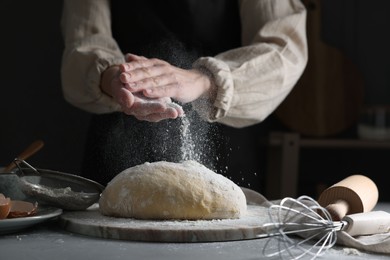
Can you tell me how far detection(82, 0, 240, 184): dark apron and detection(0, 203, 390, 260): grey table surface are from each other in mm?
506

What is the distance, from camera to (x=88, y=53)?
1.37 meters

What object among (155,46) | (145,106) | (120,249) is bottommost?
(120,249)

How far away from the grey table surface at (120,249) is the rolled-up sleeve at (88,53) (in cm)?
52

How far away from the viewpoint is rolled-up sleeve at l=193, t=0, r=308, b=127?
1257mm

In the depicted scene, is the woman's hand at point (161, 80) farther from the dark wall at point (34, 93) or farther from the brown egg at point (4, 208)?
the dark wall at point (34, 93)

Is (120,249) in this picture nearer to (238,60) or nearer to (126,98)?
(126,98)

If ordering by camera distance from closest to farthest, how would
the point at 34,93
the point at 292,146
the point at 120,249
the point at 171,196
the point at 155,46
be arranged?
the point at 120,249 < the point at 171,196 < the point at 155,46 < the point at 292,146 < the point at 34,93

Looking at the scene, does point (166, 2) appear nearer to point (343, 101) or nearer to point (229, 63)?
point (229, 63)

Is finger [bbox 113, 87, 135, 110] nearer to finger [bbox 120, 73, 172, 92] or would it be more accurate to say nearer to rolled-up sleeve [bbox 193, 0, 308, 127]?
finger [bbox 120, 73, 172, 92]

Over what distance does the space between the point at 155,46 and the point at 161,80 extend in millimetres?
339

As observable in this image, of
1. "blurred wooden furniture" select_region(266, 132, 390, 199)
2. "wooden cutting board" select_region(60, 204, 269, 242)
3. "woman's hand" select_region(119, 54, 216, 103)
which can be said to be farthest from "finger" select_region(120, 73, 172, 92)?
"blurred wooden furniture" select_region(266, 132, 390, 199)

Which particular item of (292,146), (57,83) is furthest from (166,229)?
(57,83)

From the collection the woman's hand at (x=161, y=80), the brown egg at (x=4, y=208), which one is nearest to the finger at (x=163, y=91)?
the woman's hand at (x=161, y=80)

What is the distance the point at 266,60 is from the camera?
1.36 m
